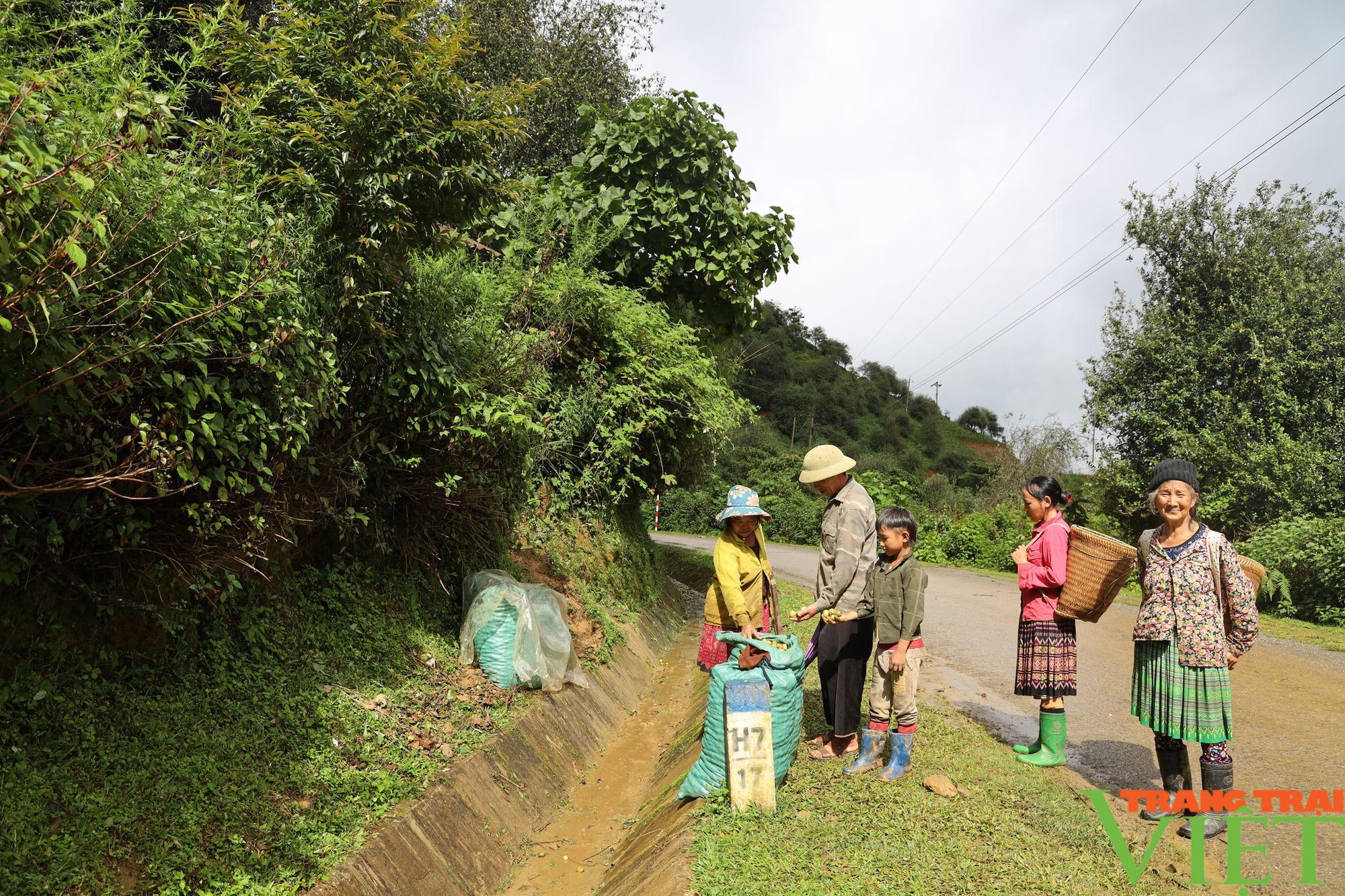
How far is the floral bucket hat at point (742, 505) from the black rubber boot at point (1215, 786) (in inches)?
107

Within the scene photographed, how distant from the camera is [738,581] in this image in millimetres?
5301

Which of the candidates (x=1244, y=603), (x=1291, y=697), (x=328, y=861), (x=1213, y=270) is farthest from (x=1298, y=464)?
(x=328, y=861)

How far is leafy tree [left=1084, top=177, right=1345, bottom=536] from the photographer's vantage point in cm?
1794

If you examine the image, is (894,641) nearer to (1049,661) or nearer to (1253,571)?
(1049,661)

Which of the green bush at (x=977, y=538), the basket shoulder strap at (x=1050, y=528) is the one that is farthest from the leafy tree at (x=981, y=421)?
the basket shoulder strap at (x=1050, y=528)

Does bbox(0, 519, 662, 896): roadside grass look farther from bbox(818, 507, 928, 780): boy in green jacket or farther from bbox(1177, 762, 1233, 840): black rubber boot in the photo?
bbox(1177, 762, 1233, 840): black rubber boot

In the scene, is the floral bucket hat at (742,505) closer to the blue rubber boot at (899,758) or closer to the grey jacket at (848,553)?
the grey jacket at (848,553)

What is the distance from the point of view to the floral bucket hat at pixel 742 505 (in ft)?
17.4

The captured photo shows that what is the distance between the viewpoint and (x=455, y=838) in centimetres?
469

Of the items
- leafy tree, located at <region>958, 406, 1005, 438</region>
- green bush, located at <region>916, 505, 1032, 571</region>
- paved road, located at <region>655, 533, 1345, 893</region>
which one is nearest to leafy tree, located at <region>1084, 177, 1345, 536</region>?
green bush, located at <region>916, 505, 1032, 571</region>

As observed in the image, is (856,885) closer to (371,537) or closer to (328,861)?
(328,861)

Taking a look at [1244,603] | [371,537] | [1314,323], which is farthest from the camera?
[1314,323]

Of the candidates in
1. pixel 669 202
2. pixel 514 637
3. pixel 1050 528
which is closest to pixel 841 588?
pixel 1050 528

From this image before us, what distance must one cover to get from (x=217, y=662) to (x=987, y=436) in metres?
95.8
